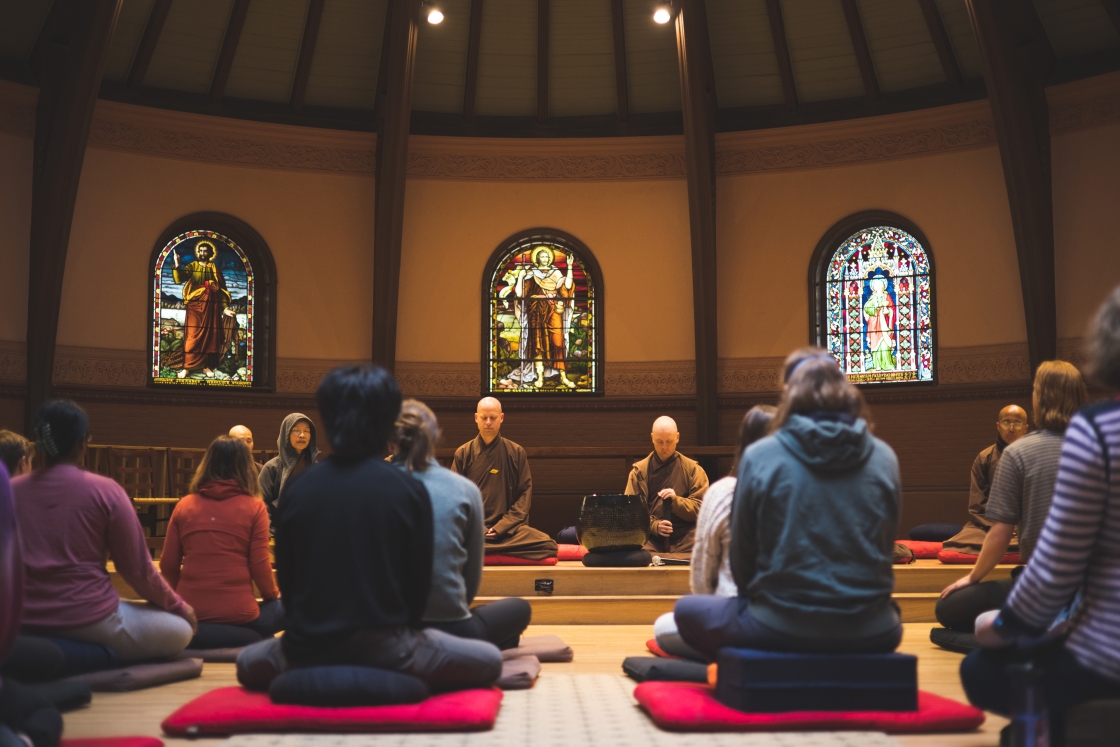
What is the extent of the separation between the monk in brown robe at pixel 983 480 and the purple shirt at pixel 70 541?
4.87 meters

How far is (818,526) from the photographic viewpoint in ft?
9.23

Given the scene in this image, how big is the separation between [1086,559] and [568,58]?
8862mm

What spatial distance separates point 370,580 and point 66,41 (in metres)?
7.93

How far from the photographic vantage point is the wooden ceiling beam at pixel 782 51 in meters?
9.77

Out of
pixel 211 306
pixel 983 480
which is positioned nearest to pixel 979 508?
pixel 983 480

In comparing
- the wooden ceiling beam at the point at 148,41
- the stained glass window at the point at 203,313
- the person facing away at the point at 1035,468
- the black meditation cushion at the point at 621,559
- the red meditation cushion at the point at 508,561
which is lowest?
the red meditation cushion at the point at 508,561

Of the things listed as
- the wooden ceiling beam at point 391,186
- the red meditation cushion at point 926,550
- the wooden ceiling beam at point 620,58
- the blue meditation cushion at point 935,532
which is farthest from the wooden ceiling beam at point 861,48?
the red meditation cushion at point 926,550

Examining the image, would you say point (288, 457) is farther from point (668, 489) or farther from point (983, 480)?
point (983, 480)

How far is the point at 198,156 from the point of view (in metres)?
10.0

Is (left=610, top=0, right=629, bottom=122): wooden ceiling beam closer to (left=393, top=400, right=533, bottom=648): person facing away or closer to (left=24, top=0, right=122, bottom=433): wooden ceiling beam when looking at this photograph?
(left=24, top=0, right=122, bottom=433): wooden ceiling beam

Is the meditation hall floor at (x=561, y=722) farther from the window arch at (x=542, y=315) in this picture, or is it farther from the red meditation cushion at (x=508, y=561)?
the window arch at (x=542, y=315)

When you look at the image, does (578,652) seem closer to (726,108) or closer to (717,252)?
(717,252)

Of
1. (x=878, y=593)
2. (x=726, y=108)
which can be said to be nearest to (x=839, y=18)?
(x=726, y=108)

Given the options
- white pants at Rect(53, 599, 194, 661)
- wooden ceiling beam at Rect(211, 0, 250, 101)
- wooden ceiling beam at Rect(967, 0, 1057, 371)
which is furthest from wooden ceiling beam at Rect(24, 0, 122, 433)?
wooden ceiling beam at Rect(967, 0, 1057, 371)
